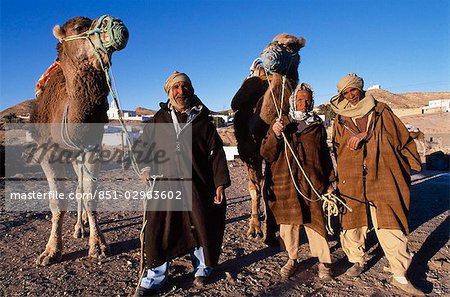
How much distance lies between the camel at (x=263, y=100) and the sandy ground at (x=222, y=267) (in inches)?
19.3

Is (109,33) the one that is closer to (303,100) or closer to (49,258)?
(303,100)

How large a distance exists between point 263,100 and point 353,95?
1.16 meters

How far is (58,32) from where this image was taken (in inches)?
162

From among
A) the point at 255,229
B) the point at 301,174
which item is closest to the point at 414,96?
the point at 255,229

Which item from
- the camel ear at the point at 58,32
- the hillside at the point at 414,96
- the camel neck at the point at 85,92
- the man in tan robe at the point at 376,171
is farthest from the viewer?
the hillside at the point at 414,96

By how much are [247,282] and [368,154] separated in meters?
1.78

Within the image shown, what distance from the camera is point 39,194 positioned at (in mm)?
7840

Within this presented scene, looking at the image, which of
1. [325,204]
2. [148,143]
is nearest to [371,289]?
[325,204]

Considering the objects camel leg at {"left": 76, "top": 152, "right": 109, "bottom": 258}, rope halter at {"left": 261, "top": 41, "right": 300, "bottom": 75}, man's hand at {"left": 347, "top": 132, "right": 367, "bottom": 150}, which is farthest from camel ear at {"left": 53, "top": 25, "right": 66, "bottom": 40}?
man's hand at {"left": 347, "top": 132, "right": 367, "bottom": 150}

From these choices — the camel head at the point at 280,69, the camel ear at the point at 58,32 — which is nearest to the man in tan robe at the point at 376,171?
the camel head at the point at 280,69

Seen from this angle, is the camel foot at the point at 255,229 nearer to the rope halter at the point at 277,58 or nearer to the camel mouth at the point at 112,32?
the rope halter at the point at 277,58

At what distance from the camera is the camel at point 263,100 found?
4.12 meters

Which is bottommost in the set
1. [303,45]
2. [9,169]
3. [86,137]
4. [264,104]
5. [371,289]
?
[371,289]

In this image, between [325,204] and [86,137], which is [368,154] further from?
[86,137]
